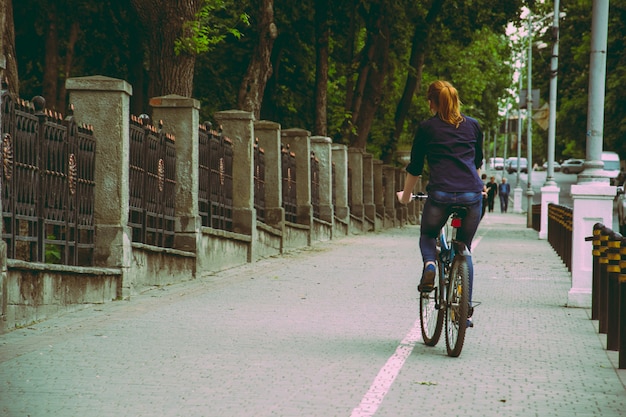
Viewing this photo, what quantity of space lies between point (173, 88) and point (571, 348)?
1062 cm

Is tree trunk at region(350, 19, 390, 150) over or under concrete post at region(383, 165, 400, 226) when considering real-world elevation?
over

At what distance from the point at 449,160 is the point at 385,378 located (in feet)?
6.04

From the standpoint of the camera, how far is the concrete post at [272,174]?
21609 mm

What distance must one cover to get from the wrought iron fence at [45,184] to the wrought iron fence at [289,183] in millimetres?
11527

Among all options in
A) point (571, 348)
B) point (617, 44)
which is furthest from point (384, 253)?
point (617, 44)

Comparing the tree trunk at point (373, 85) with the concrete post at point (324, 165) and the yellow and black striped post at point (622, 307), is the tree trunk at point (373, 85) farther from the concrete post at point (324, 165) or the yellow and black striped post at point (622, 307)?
the yellow and black striped post at point (622, 307)

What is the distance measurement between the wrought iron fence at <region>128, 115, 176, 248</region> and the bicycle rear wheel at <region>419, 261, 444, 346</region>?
17.4ft

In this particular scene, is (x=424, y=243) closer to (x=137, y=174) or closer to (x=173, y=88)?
(x=137, y=174)

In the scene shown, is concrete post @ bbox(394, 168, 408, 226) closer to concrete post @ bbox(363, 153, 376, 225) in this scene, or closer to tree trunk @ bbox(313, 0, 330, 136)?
concrete post @ bbox(363, 153, 376, 225)

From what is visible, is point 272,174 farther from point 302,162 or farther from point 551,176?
point 551,176

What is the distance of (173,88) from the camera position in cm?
1866

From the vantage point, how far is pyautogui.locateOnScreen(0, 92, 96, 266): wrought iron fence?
10211 millimetres

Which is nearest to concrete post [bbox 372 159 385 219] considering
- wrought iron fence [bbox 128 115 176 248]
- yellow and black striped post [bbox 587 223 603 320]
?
wrought iron fence [bbox 128 115 176 248]

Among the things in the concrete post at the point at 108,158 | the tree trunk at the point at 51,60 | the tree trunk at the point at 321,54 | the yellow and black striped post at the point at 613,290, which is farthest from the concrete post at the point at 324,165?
the yellow and black striped post at the point at 613,290
